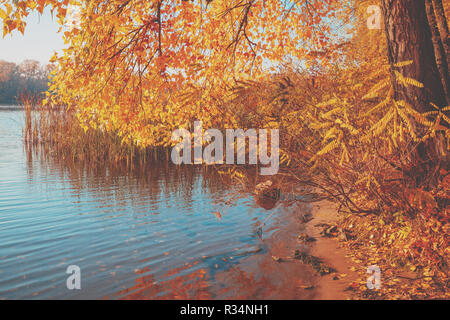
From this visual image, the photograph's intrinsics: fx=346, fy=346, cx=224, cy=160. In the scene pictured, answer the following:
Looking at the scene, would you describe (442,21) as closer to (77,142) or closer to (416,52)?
(416,52)

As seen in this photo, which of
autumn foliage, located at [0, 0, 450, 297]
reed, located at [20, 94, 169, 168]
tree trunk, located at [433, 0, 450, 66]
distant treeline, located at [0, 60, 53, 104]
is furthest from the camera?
distant treeline, located at [0, 60, 53, 104]

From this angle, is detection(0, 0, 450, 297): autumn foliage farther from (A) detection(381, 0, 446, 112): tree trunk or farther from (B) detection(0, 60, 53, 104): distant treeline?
(B) detection(0, 60, 53, 104): distant treeline

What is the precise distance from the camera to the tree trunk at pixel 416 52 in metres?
4.12

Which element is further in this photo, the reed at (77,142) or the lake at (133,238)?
the reed at (77,142)

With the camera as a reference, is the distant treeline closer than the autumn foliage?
No

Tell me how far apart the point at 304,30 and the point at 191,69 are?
4249mm

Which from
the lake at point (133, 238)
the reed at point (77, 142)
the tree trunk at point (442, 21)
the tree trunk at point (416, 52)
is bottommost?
the lake at point (133, 238)

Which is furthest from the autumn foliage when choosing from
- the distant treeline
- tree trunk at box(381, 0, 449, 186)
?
Answer: the distant treeline

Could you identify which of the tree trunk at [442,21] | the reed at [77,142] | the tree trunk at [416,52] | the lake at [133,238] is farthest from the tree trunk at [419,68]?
the reed at [77,142]

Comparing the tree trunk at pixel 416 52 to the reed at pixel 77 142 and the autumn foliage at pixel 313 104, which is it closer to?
the autumn foliage at pixel 313 104

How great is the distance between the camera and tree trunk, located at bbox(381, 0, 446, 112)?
13.5 feet

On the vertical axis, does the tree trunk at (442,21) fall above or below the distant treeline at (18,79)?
below

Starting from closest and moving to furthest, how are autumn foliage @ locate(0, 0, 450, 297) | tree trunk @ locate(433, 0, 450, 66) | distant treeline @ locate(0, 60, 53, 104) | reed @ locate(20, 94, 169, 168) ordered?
autumn foliage @ locate(0, 0, 450, 297) → tree trunk @ locate(433, 0, 450, 66) → reed @ locate(20, 94, 169, 168) → distant treeline @ locate(0, 60, 53, 104)
